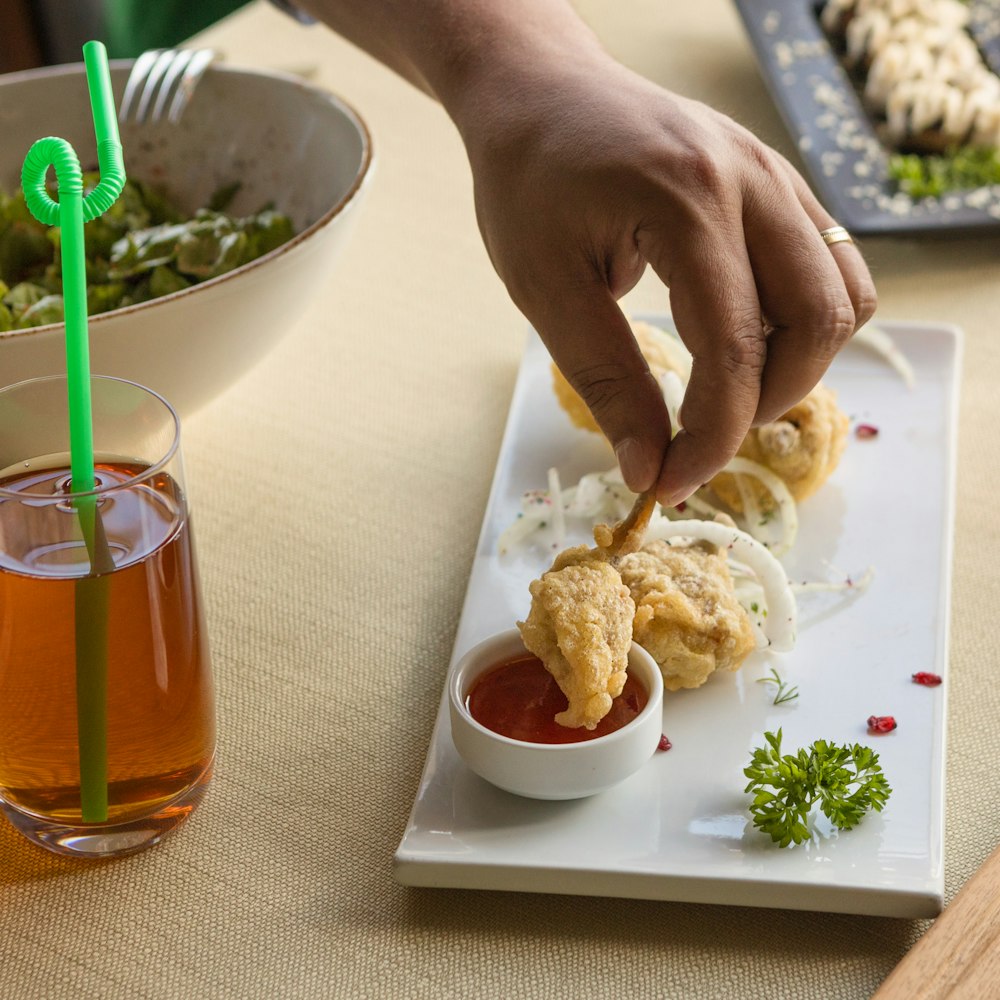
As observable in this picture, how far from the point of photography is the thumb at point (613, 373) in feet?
4.82

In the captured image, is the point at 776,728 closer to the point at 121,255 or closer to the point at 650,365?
the point at 650,365

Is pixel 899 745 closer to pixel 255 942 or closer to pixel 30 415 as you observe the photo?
pixel 255 942

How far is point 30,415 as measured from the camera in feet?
4.33

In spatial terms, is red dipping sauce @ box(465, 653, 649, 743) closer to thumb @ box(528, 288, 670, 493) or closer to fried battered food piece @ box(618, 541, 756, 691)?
fried battered food piece @ box(618, 541, 756, 691)

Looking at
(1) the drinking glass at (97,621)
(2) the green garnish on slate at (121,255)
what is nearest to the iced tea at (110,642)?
(1) the drinking glass at (97,621)

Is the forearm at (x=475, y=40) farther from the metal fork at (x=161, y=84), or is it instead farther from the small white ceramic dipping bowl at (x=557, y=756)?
the small white ceramic dipping bowl at (x=557, y=756)

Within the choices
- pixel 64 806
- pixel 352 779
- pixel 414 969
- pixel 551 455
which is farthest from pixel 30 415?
pixel 551 455

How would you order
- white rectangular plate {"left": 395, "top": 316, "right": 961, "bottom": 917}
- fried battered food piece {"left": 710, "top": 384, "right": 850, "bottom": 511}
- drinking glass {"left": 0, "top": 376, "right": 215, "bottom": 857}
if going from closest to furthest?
drinking glass {"left": 0, "top": 376, "right": 215, "bottom": 857}, white rectangular plate {"left": 395, "top": 316, "right": 961, "bottom": 917}, fried battered food piece {"left": 710, "top": 384, "right": 850, "bottom": 511}

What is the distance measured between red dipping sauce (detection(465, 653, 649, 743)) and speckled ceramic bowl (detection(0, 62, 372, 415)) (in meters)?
0.66

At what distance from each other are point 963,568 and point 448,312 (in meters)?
1.08

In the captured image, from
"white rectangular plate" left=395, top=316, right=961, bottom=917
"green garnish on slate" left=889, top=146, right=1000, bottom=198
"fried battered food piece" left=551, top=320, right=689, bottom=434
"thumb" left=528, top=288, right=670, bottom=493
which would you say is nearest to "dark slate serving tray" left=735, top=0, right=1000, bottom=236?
"green garnish on slate" left=889, top=146, right=1000, bottom=198

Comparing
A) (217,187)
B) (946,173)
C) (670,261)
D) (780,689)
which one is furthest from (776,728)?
(946,173)

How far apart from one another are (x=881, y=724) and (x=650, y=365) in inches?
28.9

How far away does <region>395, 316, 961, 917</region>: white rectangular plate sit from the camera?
133 centimetres
